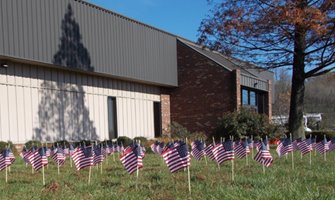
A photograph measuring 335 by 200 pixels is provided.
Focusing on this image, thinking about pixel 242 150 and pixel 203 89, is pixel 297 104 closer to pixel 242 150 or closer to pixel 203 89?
pixel 242 150

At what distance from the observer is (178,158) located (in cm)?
1011

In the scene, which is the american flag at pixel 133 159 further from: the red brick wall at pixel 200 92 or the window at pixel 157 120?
the window at pixel 157 120

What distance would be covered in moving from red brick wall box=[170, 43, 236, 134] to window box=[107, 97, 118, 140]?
629 centimetres

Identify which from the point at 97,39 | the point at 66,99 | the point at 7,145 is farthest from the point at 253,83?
the point at 7,145

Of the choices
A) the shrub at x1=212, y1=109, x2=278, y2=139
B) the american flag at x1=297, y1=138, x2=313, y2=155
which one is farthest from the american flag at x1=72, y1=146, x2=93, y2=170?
the shrub at x1=212, y1=109, x2=278, y2=139

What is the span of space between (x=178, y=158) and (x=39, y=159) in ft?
14.8

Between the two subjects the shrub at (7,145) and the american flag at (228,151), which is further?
the shrub at (7,145)

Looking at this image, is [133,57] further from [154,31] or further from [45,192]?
[45,192]

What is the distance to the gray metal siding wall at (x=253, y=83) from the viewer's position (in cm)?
3447

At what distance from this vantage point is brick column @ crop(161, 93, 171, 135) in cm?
3360

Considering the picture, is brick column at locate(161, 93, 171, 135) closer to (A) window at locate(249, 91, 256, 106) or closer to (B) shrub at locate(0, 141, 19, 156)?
(A) window at locate(249, 91, 256, 106)

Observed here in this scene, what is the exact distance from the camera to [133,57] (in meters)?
29.6

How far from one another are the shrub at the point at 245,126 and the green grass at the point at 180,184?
1356 centimetres

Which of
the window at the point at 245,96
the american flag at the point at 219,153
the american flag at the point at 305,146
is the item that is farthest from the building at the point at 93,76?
the american flag at the point at 305,146
